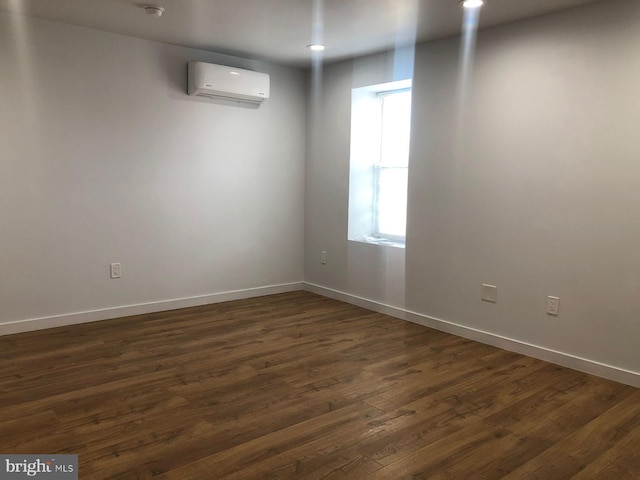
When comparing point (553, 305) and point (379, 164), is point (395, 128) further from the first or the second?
point (553, 305)

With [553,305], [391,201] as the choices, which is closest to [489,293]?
[553,305]

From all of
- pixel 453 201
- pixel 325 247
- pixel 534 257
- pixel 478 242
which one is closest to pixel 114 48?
pixel 325 247

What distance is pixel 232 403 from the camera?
2775 millimetres

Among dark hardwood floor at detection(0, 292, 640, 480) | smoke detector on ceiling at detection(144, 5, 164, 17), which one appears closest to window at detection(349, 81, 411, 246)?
dark hardwood floor at detection(0, 292, 640, 480)

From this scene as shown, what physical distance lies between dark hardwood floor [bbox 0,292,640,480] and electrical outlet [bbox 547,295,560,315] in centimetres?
38

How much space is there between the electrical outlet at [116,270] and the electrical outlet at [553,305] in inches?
134

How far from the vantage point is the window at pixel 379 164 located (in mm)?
4766

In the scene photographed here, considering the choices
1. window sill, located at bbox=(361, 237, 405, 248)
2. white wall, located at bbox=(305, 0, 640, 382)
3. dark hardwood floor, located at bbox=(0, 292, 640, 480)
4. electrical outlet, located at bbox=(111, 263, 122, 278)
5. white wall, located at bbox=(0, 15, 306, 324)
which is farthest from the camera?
window sill, located at bbox=(361, 237, 405, 248)

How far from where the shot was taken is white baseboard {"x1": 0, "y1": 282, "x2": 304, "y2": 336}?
3891mm

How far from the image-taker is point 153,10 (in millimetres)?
3379

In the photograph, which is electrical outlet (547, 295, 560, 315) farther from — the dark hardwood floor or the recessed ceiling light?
the recessed ceiling light

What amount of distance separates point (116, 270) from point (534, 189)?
3392 mm

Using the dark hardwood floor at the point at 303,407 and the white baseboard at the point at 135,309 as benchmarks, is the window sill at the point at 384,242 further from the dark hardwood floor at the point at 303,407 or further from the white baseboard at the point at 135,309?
the white baseboard at the point at 135,309

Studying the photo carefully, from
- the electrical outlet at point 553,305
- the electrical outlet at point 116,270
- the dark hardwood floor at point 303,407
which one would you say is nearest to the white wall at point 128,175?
the electrical outlet at point 116,270
